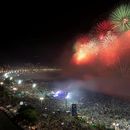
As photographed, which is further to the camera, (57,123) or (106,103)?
(106,103)

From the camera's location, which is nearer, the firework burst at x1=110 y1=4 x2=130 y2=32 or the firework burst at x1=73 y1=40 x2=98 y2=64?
the firework burst at x1=110 y1=4 x2=130 y2=32

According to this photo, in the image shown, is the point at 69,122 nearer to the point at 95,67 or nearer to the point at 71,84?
the point at 71,84

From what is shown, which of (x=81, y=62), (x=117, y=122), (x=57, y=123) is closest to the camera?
(x=57, y=123)

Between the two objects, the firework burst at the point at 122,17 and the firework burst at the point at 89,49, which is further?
the firework burst at the point at 89,49

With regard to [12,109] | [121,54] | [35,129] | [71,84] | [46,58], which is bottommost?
[35,129]

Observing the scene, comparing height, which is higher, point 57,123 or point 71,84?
point 71,84

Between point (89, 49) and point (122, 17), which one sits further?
point (89, 49)

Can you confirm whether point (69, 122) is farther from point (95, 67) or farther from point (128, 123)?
point (95, 67)

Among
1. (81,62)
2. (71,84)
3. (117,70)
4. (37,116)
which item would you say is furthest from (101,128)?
(81,62)

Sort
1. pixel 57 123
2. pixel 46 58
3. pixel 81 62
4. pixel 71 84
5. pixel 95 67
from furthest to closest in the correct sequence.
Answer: pixel 46 58, pixel 81 62, pixel 95 67, pixel 71 84, pixel 57 123
